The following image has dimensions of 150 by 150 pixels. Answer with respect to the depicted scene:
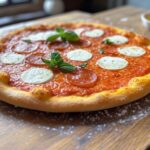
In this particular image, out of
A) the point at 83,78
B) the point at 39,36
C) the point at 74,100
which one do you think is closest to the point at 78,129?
the point at 74,100

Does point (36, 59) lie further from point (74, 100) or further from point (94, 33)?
point (94, 33)

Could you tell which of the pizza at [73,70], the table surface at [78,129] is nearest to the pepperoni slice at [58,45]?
the pizza at [73,70]

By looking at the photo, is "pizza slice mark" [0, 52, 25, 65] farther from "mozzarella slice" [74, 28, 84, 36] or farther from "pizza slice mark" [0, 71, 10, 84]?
"mozzarella slice" [74, 28, 84, 36]

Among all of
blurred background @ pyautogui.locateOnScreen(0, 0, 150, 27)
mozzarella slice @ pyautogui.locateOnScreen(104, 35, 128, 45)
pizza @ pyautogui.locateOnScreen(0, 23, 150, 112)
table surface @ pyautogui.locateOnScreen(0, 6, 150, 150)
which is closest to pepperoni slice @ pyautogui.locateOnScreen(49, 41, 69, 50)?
pizza @ pyautogui.locateOnScreen(0, 23, 150, 112)

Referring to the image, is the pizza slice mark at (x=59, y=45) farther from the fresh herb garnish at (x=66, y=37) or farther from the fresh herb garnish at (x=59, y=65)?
the fresh herb garnish at (x=59, y=65)

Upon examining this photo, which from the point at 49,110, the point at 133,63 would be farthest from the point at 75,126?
the point at 133,63

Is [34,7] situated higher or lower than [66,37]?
lower

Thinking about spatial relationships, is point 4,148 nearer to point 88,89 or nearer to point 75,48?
point 88,89
